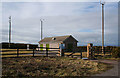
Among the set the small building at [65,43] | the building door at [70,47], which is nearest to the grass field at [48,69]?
the small building at [65,43]

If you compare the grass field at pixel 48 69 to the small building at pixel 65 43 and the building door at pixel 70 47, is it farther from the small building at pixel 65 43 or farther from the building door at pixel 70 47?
the building door at pixel 70 47

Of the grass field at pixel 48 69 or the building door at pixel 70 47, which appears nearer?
the grass field at pixel 48 69

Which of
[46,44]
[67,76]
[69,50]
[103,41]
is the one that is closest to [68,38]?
[69,50]

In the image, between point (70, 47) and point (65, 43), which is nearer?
point (65, 43)

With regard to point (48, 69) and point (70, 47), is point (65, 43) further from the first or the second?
point (48, 69)

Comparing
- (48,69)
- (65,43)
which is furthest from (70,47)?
(48,69)

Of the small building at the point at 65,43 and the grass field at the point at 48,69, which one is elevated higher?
the small building at the point at 65,43

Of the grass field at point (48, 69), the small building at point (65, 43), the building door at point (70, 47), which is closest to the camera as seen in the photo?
the grass field at point (48, 69)

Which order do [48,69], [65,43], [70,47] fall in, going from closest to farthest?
[48,69]
[65,43]
[70,47]

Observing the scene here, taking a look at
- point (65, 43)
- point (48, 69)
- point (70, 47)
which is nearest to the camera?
point (48, 69)

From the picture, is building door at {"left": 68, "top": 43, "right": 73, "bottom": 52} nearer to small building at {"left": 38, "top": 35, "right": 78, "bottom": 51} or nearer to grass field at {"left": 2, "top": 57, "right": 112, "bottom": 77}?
small building at {"left": 38, "top": 35, "right": 78, "bottom": 51}

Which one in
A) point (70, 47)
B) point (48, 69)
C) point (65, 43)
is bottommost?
point (70, 47)

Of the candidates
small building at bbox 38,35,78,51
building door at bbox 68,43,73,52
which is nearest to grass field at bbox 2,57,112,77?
small building at bbox 38,35,78,51

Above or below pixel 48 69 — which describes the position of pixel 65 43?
above
